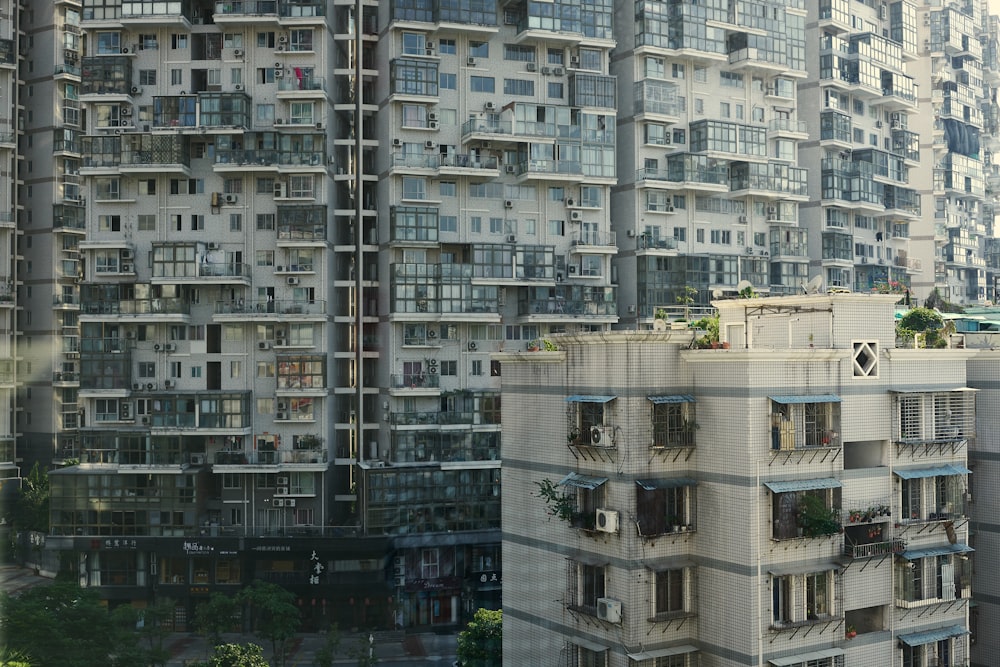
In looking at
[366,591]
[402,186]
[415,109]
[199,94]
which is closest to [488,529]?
[366,591]

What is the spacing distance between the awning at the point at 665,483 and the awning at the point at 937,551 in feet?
13.1

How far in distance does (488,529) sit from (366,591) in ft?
14.8

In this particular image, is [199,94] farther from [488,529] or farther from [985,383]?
[985,383]

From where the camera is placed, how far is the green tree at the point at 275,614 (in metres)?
29.6

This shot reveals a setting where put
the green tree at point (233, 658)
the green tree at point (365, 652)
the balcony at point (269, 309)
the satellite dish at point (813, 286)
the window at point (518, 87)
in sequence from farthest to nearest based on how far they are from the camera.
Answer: the window at point (518, 87) < the balcony at point (269, 309) < the green tree at point (365, 652) < the green tree at point (233, 658) < the satellite dish at point (813, 286)

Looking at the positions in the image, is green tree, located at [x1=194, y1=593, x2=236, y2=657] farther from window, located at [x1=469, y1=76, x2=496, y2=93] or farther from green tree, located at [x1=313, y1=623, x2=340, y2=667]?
window, located at [x1=469, y1=76, x2=496, y2=93]

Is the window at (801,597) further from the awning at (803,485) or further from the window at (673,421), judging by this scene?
the window at (673,421)

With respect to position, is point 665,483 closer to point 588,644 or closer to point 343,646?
point 588,644

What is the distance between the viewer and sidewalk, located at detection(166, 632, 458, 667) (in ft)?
102

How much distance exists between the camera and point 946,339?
1919cm

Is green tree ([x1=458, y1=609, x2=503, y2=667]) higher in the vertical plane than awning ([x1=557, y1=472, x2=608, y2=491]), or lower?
lower

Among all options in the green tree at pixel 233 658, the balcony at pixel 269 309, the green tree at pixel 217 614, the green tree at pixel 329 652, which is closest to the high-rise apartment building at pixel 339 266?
the balcony at pixel 269 309

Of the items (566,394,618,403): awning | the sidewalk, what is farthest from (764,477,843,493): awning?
the sidewalk

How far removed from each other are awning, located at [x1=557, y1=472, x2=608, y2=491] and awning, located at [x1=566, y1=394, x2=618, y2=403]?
1227 millimetres
